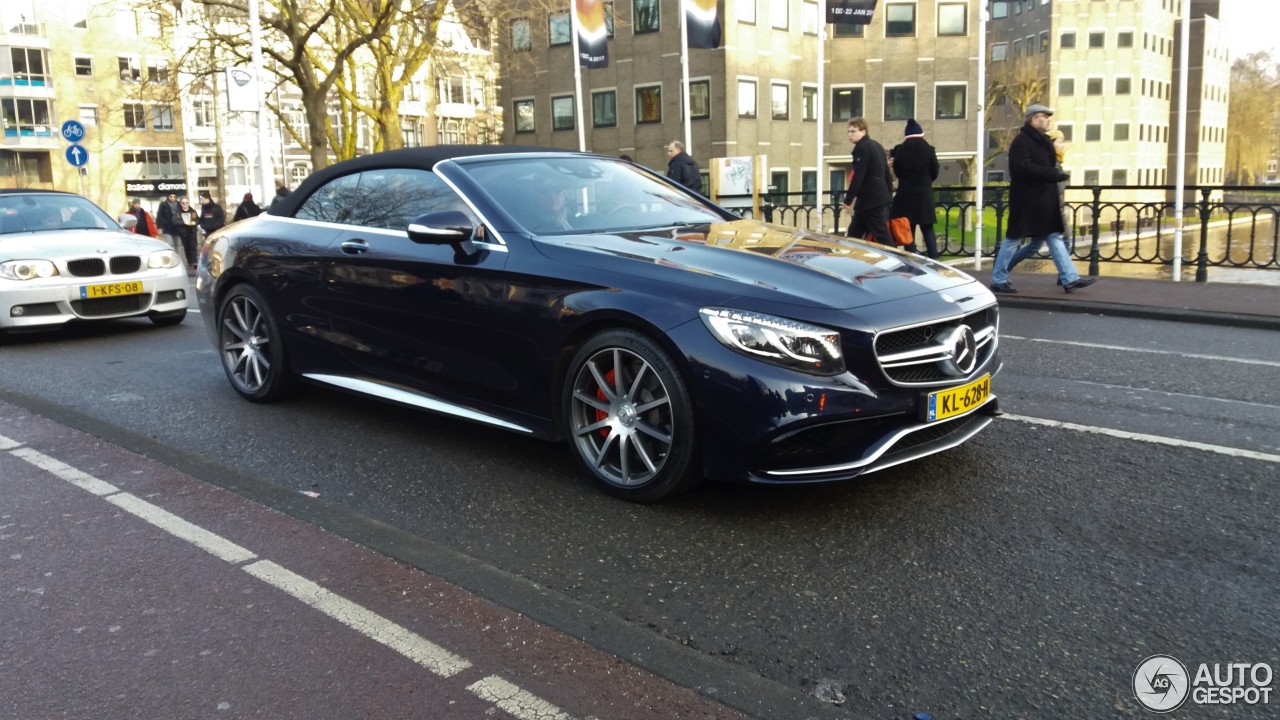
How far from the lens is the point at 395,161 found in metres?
5.88

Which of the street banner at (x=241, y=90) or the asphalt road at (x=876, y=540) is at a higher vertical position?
the street banner at (x=241, y=90)

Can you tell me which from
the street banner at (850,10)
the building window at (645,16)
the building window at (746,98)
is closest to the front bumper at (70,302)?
the street banner at (850,10)

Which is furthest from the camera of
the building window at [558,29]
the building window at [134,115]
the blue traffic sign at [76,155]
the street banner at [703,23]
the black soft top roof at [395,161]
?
the building window at [558,29]

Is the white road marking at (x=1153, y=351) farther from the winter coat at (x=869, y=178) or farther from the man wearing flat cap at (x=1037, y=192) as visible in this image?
the winter coat at (x=869, y=178)

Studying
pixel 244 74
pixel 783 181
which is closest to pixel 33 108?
pixel 783 181

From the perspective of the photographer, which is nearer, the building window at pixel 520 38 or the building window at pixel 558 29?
the building window at pixel 558 29

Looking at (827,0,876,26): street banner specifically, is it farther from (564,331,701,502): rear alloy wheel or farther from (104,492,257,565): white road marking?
(104,492,257,565): white road marking

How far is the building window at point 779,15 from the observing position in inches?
1790

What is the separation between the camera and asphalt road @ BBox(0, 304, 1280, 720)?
311 centimetres

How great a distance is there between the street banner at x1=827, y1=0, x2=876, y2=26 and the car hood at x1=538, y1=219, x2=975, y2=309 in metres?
13.6

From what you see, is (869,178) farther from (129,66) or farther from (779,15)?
(129,66)

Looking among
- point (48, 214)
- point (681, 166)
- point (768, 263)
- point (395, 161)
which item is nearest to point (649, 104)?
point (681, 166)

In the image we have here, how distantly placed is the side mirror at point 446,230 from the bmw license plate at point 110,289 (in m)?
6.09

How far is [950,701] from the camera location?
2883mm
